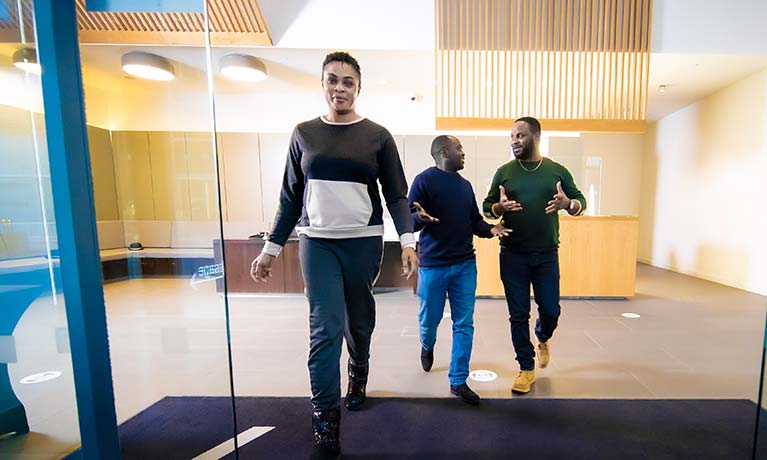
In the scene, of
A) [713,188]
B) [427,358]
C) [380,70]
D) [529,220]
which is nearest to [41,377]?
[427,358]

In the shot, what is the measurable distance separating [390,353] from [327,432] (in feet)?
3.97

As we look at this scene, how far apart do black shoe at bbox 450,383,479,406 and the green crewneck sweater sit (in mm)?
861

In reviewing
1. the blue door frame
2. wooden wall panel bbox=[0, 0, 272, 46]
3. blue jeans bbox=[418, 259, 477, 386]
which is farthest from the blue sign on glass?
wooden wall panel bbox=[0, 0, 272, 46]

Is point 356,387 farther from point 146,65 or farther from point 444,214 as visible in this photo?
point 146,65

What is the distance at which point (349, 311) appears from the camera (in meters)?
1.58

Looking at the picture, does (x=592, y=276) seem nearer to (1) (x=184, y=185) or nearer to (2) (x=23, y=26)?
(2) (x=23, y=26)

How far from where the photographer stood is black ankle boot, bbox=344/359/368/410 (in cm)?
187

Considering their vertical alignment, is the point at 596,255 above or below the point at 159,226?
below

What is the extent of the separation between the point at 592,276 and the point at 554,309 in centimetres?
263

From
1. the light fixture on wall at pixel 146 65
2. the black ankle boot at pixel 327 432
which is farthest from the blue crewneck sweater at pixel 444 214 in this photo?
the light fixture on wall at pixel 146 65

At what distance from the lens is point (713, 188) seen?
5145 millimetres

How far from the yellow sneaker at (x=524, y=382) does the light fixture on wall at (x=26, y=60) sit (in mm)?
2552

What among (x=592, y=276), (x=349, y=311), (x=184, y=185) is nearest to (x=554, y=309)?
(x=349, y=311)

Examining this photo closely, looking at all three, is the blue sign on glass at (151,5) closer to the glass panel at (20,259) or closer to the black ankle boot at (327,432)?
the glass panel at (20,259)
